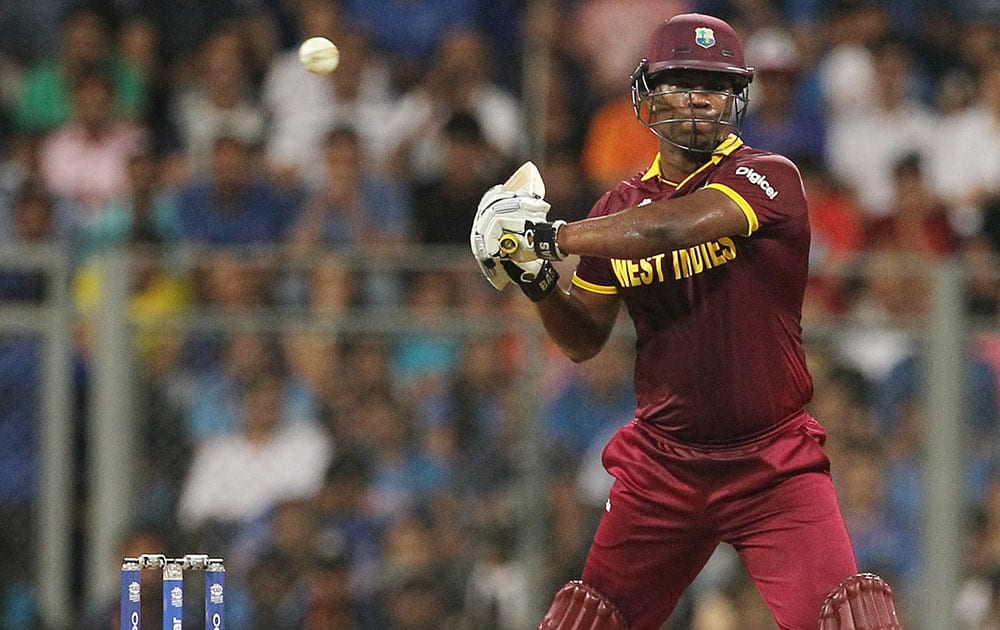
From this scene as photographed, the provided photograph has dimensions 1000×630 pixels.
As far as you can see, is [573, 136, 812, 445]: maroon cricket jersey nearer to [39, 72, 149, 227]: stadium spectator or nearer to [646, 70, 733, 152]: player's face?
[646, 70, 733, 152]: player's face

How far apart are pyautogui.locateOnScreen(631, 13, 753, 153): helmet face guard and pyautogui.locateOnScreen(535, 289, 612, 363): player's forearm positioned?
64cm

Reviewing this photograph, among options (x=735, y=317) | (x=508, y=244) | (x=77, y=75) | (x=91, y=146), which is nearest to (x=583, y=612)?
(x=735, y=317)

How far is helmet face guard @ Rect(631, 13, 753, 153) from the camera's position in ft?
18.1

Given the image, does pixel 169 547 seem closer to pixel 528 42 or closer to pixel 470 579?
pixel 470 579

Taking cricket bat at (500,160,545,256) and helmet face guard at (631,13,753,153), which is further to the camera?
cricket bat at (500,160,545,256)

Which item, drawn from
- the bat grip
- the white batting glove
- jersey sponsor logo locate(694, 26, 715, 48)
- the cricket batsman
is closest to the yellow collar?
the cricket batsman

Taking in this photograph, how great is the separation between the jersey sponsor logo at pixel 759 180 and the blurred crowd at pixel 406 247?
3.21 metres

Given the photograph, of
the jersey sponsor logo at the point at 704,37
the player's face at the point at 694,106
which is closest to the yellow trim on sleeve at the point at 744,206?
the player's face at the point at 694,106

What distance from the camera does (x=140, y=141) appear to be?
10844mm

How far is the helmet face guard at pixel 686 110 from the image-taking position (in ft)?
18.2

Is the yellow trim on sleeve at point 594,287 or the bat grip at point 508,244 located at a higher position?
the bat grip at point 508,244

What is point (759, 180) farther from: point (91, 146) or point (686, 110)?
point (91, 146)

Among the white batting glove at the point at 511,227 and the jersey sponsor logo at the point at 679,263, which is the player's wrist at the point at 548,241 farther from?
the jersey sponsor logo at the point at 679,263

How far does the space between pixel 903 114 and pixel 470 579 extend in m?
4.24
